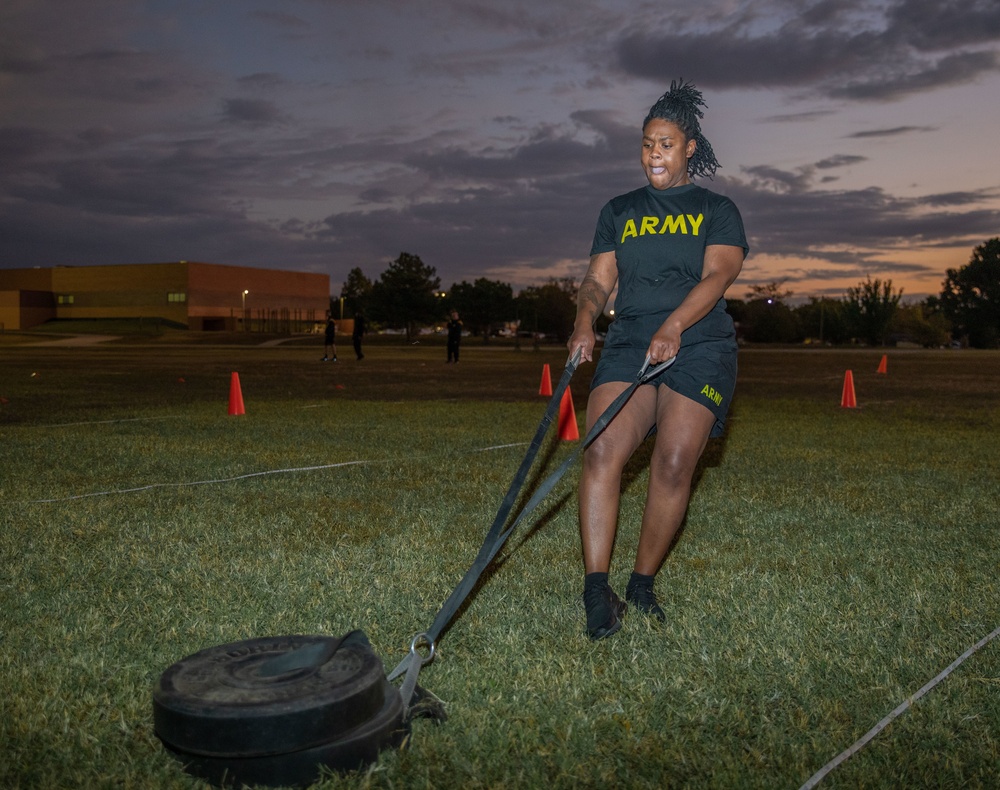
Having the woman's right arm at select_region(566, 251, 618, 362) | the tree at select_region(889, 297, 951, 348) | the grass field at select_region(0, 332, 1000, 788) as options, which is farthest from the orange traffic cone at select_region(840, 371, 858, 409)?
the tree at select_region(889, 297, 951, 348)

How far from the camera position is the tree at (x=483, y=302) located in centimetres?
10431

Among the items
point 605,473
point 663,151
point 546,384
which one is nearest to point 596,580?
point 605,473

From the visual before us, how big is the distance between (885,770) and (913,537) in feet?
11.1

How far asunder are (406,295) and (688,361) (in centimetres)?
8872

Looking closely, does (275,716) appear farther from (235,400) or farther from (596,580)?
(235,400)

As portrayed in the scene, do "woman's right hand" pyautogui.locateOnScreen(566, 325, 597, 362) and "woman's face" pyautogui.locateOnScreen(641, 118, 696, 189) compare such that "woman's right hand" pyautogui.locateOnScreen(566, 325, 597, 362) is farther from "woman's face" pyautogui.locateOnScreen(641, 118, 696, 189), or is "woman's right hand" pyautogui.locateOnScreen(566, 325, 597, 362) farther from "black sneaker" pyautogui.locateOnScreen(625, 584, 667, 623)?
"black sneaker" pyautogui.locateOnScreen(625, 584, 667, 623)

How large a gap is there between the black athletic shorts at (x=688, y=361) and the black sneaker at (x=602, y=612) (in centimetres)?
82

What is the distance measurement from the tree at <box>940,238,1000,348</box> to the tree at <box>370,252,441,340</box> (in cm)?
6652

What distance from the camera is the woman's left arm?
370 cm

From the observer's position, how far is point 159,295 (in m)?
92.1

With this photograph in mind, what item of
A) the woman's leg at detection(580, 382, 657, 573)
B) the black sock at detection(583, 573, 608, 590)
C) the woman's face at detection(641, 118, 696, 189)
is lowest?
the black sock at detection(583, 573, 608, 590)

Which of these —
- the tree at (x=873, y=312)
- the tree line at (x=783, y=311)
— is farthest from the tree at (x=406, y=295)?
the tree at (x=873, y=312)

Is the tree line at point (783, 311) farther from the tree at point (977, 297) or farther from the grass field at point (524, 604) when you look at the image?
the grass field at point (524, 604)

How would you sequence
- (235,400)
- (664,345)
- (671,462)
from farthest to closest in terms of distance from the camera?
(235,400), (671,462), (664,345)
